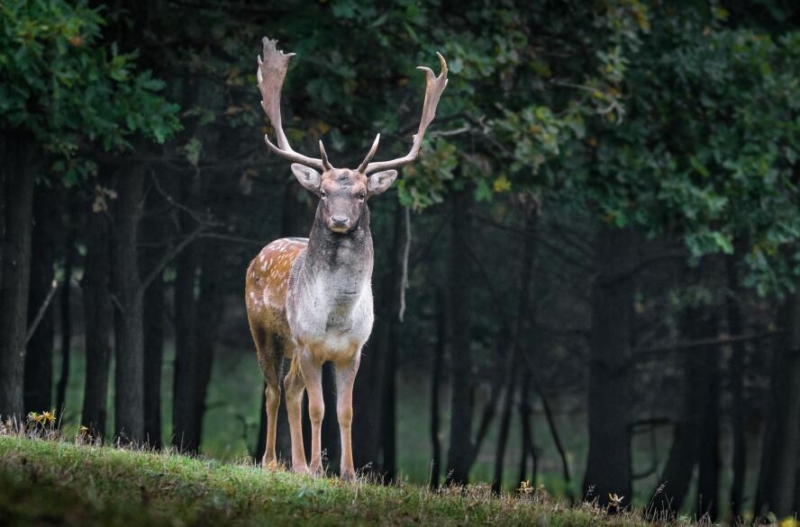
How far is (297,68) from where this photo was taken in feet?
51.0

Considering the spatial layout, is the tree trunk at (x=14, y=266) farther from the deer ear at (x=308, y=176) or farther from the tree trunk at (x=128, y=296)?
the deer ear at (x=308, y=176)

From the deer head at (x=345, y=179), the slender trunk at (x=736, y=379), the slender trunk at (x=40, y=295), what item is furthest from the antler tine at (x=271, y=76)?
the slender trunk at (x=736, y=379)

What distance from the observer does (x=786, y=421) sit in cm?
2017

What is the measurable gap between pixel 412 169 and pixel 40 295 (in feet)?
18.5

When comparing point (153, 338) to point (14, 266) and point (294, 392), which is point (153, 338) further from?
point (294, 392)

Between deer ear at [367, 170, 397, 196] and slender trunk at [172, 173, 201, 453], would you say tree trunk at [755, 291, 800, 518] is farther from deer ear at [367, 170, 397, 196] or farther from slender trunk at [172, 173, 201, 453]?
deer ear at [367, 170, 397, 196]

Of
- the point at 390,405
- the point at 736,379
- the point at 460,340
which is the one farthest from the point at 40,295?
the point at 736,379

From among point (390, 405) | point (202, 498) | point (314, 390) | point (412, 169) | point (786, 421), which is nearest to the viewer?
point (202, 498)

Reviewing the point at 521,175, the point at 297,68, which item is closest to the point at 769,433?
the point at 521,175

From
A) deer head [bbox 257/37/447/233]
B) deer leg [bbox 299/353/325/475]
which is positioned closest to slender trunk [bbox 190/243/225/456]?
deer head [bbox 257/37/447/233]

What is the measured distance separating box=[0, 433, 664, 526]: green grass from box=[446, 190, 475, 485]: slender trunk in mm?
10819

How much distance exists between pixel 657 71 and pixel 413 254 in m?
7.27

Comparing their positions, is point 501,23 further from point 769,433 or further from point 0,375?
point 769,433

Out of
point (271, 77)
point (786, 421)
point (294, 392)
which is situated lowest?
point (786, 421)
